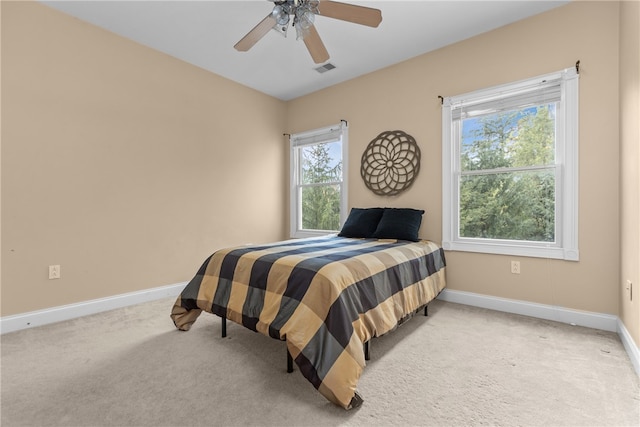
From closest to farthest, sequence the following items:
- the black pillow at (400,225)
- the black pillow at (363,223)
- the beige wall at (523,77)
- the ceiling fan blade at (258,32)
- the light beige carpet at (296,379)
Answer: the light beige carpet at (296,379) → the ceiling fan blade at (258,32) → the beige wall at (523,77) → the black pillow at (400,225) → the black pillow at (363,223)

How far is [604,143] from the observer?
90.2 inches

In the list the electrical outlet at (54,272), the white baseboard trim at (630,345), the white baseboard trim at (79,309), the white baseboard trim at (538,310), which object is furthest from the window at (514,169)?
the electrical outlet at (54,272)

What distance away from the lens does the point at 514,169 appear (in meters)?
2.73

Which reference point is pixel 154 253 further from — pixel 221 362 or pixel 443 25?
pixel 443 25

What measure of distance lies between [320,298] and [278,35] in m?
2.62

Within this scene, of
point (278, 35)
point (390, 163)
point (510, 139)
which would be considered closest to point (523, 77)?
point (510, 139)

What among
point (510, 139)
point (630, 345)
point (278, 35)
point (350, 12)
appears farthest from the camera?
point (278, 35)

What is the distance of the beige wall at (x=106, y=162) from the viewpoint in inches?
93.6

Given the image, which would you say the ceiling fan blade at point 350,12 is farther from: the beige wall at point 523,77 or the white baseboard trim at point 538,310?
the white baseboard trim at point 538,310

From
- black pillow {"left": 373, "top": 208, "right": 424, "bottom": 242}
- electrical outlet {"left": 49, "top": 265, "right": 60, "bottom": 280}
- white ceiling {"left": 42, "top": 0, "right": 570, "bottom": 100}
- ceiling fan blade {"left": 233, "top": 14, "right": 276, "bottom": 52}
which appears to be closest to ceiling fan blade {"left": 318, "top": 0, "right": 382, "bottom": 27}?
ceiling fan blade {"left": 233, "top": 14, "right": 276, "bottom": 52}

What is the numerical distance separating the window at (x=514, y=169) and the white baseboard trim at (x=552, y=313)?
444 mm

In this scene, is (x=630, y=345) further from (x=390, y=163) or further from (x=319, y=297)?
(x=390, y=163)

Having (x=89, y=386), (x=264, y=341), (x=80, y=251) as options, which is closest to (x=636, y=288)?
(x=264, y=341)

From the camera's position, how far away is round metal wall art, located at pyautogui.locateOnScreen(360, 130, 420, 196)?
3.32m
